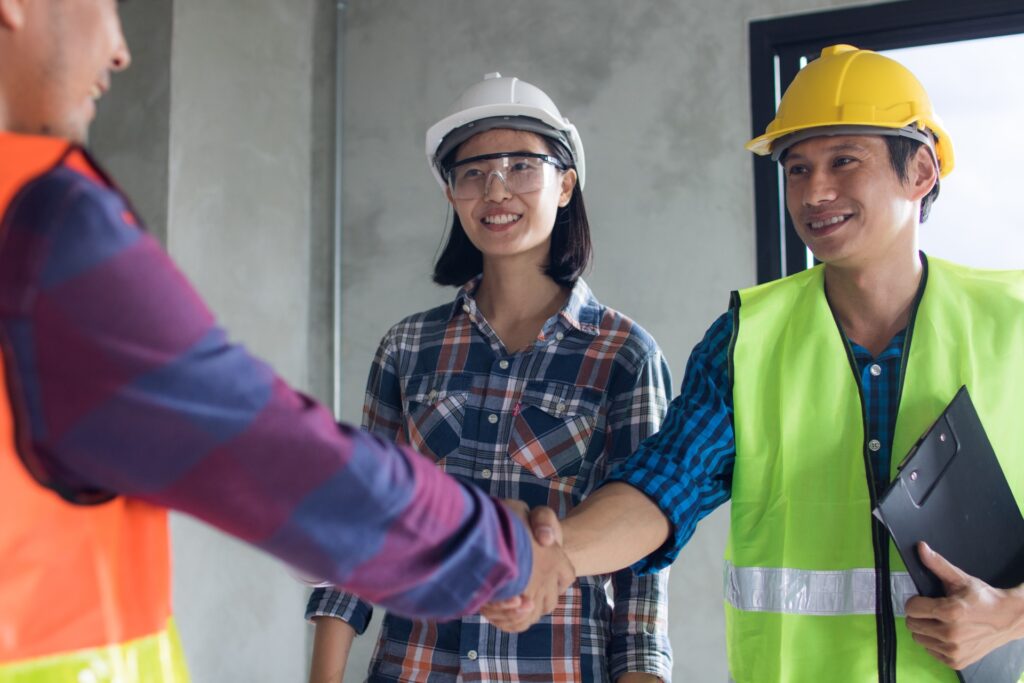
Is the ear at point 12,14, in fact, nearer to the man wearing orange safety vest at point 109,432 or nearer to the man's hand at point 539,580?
the man wearing orange safety vest at point 109,432

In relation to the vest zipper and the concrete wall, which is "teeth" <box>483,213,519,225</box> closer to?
the vest zipper

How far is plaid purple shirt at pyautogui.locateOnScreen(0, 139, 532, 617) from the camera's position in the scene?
0.86 m

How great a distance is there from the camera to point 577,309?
6.72 ft

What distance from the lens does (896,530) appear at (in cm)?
156

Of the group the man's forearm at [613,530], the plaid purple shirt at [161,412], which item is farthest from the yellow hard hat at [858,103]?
the plaid purple shirt at [161,412]

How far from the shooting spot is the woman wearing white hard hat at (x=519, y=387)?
1.85 meters

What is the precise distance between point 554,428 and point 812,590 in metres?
0.55

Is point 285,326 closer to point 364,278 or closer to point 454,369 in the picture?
point 364,278

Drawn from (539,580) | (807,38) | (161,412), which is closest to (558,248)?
(539,580)

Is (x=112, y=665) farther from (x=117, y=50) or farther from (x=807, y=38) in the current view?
(x=807, y=38)

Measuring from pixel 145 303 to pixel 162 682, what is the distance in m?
0.38

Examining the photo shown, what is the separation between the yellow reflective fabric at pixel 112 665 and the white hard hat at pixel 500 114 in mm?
1355

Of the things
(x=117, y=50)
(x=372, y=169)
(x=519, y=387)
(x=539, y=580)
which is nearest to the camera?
(x=117, y=50)

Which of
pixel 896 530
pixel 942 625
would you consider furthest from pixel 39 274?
pixel 942 625
